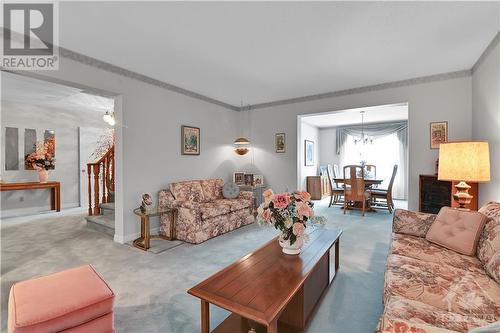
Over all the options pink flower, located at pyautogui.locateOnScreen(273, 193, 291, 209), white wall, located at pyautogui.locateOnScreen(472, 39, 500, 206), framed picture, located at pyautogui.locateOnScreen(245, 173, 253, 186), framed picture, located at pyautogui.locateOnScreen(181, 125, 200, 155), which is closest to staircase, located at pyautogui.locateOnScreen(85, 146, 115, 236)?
framed picture, located at pyautogui.locateOnScreen(181, 125, 200, 155)

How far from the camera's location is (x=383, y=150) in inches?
311

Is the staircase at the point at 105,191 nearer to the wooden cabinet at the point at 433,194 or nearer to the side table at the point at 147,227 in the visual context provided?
the side table at the point at 147,227

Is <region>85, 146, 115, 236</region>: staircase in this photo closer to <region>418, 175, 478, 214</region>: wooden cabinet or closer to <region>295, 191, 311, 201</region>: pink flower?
<region>295, 191, 311, 201</region>: pink flower

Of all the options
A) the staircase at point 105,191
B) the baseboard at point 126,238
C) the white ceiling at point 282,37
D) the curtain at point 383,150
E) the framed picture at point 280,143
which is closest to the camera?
the white ceiling at point 282,37

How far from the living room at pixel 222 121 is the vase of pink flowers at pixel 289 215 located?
0.03m

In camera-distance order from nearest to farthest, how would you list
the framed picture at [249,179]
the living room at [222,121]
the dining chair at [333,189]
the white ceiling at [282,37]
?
the living room at [222,121]
the white ceiling at [282,37]
the framed picture at [249,179]
the dining chair at [333,189]

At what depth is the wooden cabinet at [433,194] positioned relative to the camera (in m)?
3.60

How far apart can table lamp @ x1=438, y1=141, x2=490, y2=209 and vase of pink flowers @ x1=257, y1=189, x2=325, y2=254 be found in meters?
1.65

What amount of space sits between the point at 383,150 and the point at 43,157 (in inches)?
383

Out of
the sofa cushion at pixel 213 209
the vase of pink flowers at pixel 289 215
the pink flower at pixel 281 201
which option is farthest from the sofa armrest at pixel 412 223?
the sofa cushion at pixel 213 209

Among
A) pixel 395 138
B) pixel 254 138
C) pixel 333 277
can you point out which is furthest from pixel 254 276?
pixel 395 138

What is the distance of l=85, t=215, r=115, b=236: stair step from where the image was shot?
4.01m

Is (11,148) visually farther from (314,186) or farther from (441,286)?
(314,186)

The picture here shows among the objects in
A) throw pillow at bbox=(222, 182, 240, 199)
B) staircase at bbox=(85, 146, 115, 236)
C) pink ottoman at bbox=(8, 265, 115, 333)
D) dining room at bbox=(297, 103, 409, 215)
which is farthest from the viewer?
dining room at bbox=(297, 103, 409, 215)
